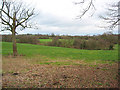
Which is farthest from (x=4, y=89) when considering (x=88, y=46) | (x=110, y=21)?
(x=88, y=46)

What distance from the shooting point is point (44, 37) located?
2281 inches

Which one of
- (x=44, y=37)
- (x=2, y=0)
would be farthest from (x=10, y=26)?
(x=44, y=37)

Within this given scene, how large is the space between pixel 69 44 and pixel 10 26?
33.0 meters

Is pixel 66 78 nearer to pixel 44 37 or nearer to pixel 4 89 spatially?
pixel 4 89

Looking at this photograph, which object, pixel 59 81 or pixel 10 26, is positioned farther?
pixel 10 26

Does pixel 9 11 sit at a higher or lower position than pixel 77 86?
higher

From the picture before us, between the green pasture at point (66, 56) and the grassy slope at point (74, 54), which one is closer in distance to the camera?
the green pasture at point (66, 56)

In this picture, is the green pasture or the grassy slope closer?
the green pasture

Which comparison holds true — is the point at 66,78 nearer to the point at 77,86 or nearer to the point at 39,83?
the point at 77,86

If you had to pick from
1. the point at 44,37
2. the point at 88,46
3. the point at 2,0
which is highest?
the point at 2,0

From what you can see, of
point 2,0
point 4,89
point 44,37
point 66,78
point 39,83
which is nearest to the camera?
point 4,89

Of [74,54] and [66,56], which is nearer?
[66,56]

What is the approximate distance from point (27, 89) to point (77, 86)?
2746 mm

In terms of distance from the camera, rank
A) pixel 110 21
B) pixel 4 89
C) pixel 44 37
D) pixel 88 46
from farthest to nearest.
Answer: pixel 44 37 → pixel 88 46 → pixel 110 21 → pixel 4 89
